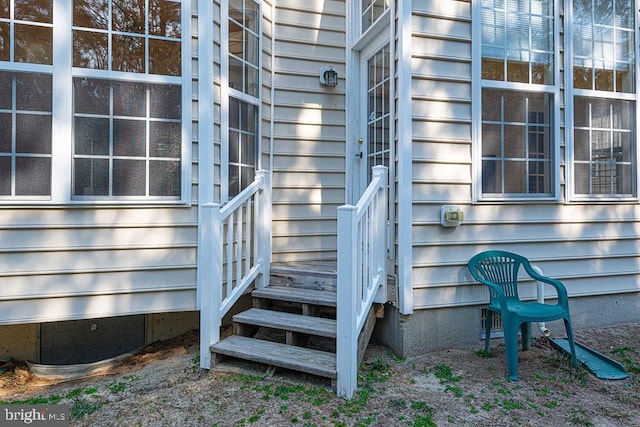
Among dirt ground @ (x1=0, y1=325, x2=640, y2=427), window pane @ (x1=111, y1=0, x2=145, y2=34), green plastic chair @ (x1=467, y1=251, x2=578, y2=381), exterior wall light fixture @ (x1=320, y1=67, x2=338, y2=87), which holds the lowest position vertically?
dirt ground @ (x1=0, y1=325, x2=640, y2=427)

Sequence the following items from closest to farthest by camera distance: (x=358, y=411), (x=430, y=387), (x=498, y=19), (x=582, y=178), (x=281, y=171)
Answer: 1. (x=358, y=411)
2. (x=430, y=387)
3. (x=498, y=19)
4. (x=582, y=178)
5. (x=281, y=171)

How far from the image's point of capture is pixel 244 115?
150 inches

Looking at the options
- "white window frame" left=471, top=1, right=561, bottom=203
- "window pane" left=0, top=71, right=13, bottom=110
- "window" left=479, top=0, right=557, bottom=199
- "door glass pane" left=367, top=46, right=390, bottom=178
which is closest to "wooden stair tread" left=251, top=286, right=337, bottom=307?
"door glass pane" left=367, top=46, right=390, bottom=178

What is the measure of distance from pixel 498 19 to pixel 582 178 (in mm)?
1594

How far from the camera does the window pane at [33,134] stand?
299 centimetres

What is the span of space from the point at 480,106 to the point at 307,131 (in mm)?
1665

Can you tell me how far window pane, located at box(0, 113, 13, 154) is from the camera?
116 inches

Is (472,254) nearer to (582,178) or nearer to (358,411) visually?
(582,178)

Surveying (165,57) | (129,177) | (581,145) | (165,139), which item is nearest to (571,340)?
(581,145)

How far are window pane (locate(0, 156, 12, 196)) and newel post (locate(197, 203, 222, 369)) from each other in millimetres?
1407

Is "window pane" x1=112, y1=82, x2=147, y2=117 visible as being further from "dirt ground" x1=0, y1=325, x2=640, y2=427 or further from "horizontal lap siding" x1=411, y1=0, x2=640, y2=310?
"horizontal lap siding" x1=411, y1=0, x2=640, y2=310

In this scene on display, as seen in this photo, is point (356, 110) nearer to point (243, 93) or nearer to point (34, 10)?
point (243, 93)

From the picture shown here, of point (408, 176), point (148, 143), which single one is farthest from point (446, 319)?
point (148, 143)

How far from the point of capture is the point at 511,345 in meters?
2.83
